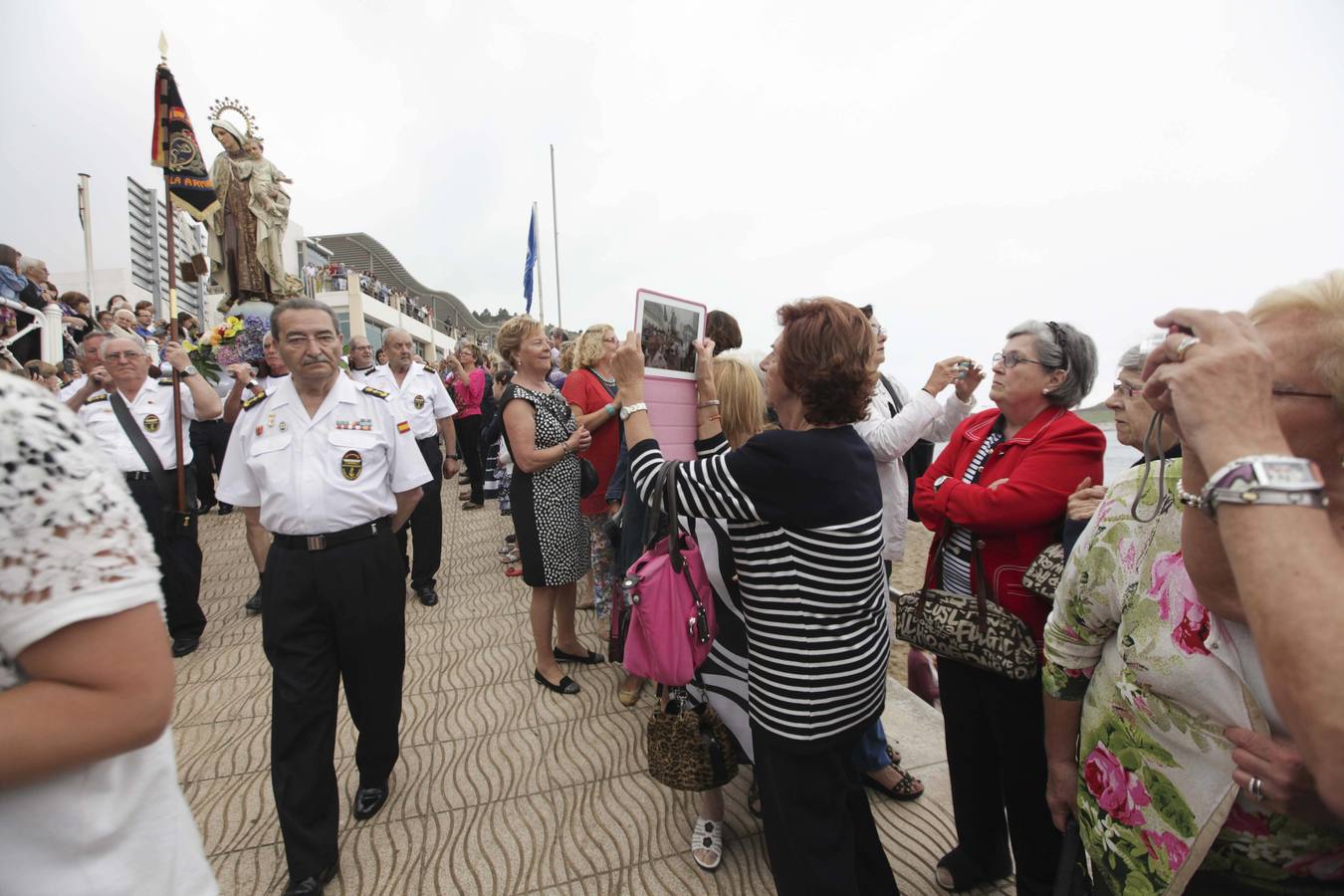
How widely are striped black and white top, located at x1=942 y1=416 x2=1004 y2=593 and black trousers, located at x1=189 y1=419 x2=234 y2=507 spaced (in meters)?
7.12

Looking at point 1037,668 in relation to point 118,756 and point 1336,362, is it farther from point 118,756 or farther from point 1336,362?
point 118,756

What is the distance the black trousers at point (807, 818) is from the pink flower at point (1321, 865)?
890mm

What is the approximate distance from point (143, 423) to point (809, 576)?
460 cm

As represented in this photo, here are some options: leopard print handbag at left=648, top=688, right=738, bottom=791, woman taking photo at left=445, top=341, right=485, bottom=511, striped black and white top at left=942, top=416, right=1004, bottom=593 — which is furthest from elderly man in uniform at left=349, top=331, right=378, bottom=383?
striped black and white top at left=942, top=416, right=1004, bottom=593

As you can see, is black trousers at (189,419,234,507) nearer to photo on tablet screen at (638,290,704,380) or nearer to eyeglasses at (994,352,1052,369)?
photo on tablet screen at (638,290,704,380)

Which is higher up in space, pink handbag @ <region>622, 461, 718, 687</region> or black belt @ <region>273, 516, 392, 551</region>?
black belt @ <region>273, 516, 392, 551</region>

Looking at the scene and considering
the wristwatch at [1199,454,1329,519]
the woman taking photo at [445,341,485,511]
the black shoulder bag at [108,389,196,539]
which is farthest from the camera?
the woman taking photo at [445,341,485,511]

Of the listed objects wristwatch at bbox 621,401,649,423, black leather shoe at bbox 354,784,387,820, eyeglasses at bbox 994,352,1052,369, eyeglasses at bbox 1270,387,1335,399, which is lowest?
black leather shoe at bbox 354,784,387,820

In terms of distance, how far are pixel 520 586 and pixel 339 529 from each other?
3.23 meters

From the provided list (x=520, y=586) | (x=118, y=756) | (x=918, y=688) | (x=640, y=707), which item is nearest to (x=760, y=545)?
(x=118, y=756)

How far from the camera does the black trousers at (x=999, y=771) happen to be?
6.15 feet

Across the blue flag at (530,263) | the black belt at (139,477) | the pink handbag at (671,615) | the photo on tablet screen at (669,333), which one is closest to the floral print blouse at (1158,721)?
the pink handbag at (671,615)

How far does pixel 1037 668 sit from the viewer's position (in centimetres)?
179

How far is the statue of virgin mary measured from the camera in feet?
19.6
